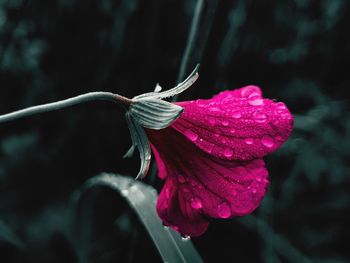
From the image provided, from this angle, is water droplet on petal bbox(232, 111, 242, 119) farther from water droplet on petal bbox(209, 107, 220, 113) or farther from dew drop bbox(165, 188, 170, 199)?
dew drop bbox(165, 188, 170, 199)

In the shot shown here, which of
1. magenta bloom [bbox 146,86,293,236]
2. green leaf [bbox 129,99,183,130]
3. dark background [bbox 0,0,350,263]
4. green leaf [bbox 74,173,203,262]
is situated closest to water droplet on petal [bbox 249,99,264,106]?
magenta bloom [bbox 146,86,293,236]

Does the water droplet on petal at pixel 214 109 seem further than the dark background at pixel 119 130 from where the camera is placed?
No

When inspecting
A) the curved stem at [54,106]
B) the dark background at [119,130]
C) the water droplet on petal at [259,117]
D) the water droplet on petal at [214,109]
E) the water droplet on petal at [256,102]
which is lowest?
the dark background at [119,130]

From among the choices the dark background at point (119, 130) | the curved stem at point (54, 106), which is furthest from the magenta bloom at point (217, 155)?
the dark background at point (119, 130)

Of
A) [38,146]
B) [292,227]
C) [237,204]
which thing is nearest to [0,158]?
[38,146]

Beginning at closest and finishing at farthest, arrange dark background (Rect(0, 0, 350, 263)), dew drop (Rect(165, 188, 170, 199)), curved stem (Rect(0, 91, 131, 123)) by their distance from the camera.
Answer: curved stem (Rect(0, 91, 131, 123))
dew drop (Rect(165, 188, 170, 199))
dark background (Rect(0, 0, 350, 263))

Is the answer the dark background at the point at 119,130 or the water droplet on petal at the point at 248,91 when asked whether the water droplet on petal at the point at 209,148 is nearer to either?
the water droplet on petal at the point at 248,91

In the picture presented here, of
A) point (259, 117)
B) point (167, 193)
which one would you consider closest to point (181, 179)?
point (167, 193)
